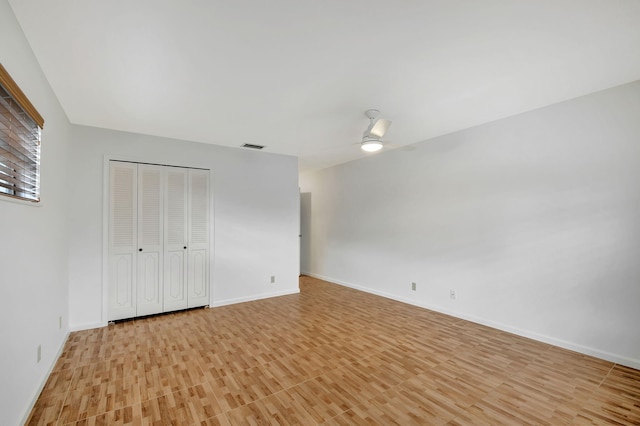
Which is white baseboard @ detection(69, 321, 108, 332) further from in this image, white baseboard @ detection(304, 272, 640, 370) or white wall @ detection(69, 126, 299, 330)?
white baseboard @ detection(304, 272, 640, 370)

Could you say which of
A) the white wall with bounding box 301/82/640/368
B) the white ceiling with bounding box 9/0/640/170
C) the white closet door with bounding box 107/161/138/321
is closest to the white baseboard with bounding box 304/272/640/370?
the white wall with bounding box 301/82/640/368

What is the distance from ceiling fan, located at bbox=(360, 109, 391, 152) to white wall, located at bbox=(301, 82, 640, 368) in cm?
145

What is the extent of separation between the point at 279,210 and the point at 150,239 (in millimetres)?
2092

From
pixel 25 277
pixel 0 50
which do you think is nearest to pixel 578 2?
pixel 0 50

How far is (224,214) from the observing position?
460 cm

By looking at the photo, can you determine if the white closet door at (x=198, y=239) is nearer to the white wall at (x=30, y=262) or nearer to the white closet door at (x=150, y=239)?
the white closet door at (x=150, y=239)

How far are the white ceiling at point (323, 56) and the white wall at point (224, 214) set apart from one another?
1.84 feet

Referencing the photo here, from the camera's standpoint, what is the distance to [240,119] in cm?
344

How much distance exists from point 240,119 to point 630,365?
4693mm

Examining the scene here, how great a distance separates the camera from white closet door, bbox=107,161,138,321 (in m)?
3.77

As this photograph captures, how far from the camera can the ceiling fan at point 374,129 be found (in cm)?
312

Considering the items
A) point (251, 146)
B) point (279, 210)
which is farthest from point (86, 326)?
point (251, 146)

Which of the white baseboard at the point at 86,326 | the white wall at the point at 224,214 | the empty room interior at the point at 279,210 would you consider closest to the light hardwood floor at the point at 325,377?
the empty room interior at the point at 279,210

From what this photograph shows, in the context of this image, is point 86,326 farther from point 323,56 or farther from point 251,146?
point 323,56
